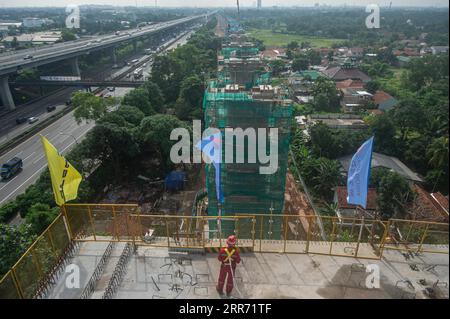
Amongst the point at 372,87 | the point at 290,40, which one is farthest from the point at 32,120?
the point at 290,40

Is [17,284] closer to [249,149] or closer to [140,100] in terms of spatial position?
[249,149]

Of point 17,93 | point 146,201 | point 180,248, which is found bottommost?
point 146,201

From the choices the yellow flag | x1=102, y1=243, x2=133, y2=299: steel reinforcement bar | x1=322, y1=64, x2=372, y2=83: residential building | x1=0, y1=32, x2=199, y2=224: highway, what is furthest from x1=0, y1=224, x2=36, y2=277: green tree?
x1=322, y1=64, x2=372, y2=83: residential building

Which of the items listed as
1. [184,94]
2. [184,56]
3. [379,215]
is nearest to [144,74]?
[184,56]

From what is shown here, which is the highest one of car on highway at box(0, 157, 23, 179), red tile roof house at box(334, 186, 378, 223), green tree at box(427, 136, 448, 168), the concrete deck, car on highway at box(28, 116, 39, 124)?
the concrete deck

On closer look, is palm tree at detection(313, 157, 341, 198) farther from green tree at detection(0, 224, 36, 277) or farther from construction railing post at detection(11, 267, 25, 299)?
construction railing post at detection(11, 267, 25, 299)
